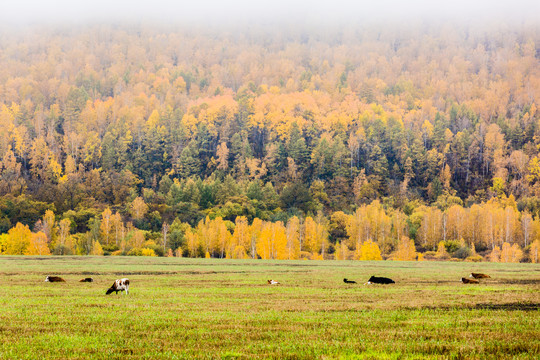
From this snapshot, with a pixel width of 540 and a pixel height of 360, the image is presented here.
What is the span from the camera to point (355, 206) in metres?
193

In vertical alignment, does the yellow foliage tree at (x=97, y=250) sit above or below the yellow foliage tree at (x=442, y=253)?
above

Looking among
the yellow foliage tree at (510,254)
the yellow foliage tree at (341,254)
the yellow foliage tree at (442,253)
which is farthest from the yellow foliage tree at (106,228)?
the yellow foliage tree at (510,254)

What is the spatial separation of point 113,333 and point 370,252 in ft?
365

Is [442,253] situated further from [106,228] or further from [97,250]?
[106,228]

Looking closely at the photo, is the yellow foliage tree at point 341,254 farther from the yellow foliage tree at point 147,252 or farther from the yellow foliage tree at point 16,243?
the yellow foliage tree at point 16,243

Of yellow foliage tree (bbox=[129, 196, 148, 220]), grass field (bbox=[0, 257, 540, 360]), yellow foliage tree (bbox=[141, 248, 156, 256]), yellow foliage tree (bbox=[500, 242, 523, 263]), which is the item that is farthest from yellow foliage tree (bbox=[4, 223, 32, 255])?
yellow foliage tree (bbox=[500, 242, 523, 263])

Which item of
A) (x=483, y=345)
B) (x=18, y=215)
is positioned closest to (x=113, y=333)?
(x=483, y=345)

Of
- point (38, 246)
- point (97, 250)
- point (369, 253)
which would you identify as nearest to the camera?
point (369, 253)

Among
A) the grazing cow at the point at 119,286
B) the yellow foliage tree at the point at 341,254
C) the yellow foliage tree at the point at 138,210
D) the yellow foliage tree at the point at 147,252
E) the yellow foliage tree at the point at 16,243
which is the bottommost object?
the yellow foliage tree at the point at 341,254

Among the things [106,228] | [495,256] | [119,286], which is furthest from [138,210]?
[119,286]

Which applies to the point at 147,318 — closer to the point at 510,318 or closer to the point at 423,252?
the point at 510,318

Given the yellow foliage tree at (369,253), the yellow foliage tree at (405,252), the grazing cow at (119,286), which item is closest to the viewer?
the grazing cow at (119,286)

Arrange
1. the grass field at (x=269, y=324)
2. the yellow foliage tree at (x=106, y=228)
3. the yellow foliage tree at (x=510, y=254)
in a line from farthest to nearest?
the yellow foliage tree at (x=106, y=228), the yellow foliage tree at (x=510, y=254), the grass field at (x=269, y=324)

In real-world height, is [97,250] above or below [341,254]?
above
